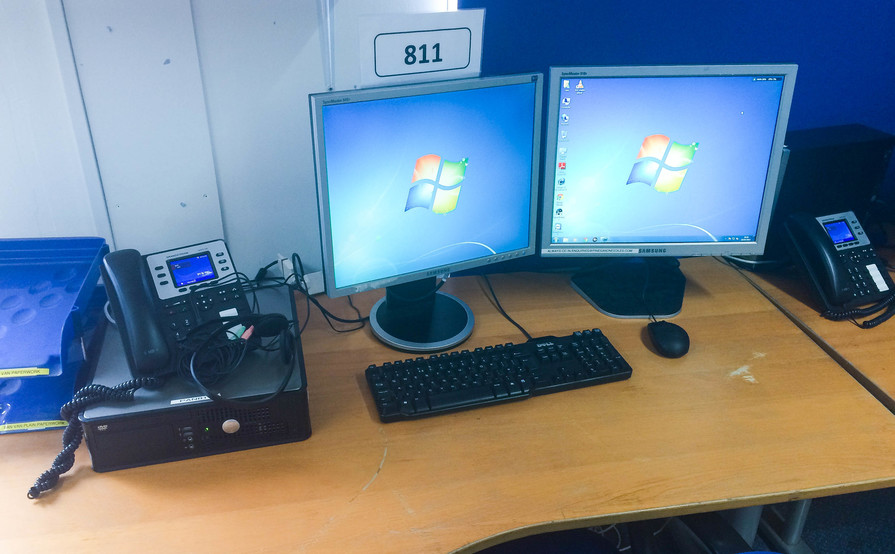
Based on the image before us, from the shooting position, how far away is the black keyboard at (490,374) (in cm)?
117

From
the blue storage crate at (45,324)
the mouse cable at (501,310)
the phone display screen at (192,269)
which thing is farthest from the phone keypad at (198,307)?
the mouse cable at (501,310)

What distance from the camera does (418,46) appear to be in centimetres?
125

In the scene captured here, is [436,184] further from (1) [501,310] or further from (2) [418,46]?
(1) [501,310]

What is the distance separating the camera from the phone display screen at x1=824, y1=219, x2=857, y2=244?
1.50m

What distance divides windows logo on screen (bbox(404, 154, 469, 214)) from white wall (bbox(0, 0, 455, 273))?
0.96ft

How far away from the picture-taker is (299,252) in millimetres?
1529

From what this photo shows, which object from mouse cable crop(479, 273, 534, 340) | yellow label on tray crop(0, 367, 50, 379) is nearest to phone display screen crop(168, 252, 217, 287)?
yellow label on tray crop(0, 367, 50, 379)

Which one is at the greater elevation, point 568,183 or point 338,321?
point 568,183

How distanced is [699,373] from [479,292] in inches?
19.9

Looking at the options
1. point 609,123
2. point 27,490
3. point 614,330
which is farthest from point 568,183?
point 27,490

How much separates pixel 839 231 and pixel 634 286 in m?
0.46

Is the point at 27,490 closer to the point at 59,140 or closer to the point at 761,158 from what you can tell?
the point at 59,140

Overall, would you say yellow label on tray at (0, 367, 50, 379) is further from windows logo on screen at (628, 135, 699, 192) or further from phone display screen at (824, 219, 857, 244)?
phone display screen at (824, 219, 857, 244)

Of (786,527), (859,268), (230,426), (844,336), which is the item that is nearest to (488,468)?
(230,426)
